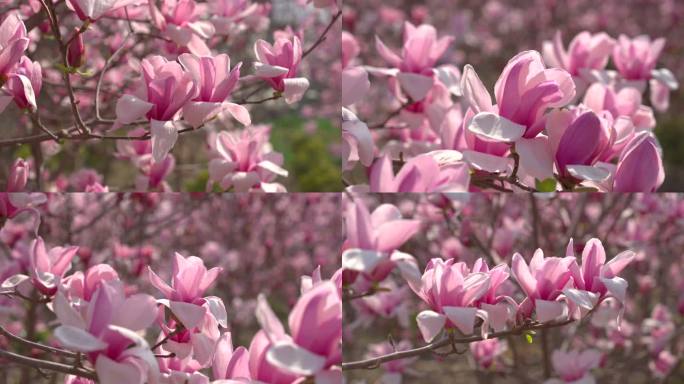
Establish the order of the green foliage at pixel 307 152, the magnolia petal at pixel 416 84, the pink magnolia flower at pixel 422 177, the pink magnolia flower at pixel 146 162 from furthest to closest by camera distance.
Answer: the green foliage at pixel 307 152, the pink magnolia flower at pixel 146 162, the magnolia petal at pixel 416 84, the pink magnolia flower at pixel 422 177

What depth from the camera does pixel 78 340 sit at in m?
0.76

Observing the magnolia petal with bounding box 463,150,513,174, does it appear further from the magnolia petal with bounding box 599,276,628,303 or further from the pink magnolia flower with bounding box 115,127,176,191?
the pink magnolia flower with bounding box 115,127,176,191

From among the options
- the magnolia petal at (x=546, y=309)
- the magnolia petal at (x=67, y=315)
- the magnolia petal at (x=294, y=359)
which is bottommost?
the magnolia petal at (x=546, y=309)

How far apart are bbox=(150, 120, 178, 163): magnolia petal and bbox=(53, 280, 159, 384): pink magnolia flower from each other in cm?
24

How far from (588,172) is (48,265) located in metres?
0.74

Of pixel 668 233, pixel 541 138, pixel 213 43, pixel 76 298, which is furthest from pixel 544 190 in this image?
pixel 668 233

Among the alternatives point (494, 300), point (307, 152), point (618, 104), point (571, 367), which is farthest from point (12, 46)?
point (307, 152)

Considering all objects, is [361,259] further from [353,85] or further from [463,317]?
[353,85]

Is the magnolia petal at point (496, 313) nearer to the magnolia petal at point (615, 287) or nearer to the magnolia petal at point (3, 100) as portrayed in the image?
the magnolia petal at point (615, 287)

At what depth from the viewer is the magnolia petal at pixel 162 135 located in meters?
1.00

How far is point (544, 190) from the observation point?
102 centimetres

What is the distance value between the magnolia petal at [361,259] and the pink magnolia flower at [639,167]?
388 mm

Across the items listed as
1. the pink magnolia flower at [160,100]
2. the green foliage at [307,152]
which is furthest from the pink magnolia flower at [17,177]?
the green foliage at [307,152]

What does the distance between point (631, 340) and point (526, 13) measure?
12.1 feet
